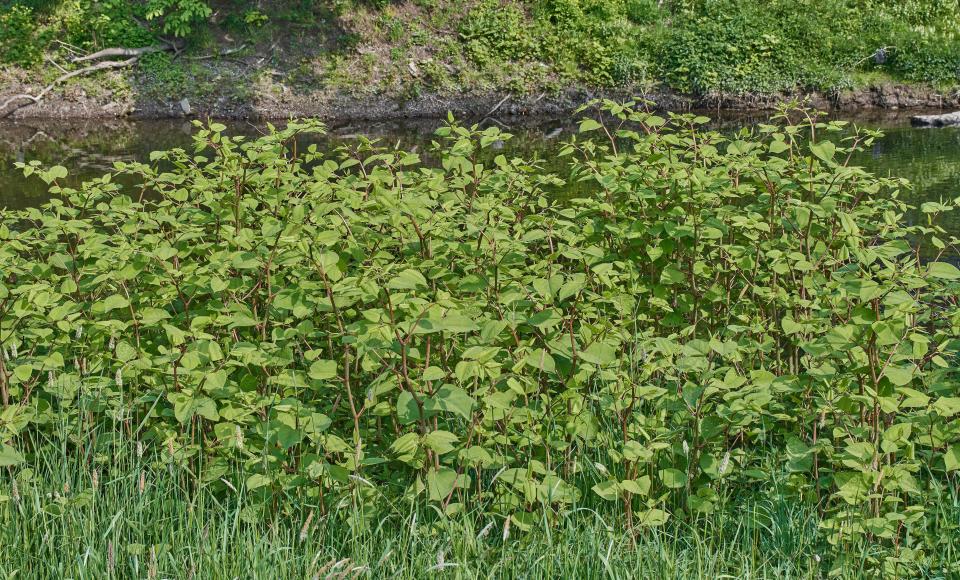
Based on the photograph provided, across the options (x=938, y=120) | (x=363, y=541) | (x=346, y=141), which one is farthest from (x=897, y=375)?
(x=938, y=120)

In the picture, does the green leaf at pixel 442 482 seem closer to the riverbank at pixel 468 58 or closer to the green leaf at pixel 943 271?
the green leaf at pixel 943 271

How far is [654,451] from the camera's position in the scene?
312 centimetres

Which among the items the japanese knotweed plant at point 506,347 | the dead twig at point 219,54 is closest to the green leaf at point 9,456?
the japanese knotweed plant at point 506,347

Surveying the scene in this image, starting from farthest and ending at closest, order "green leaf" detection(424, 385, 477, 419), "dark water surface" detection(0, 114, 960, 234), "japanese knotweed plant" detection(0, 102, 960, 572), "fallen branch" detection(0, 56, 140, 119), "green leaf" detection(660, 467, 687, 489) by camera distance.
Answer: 1. "fallen branch" detection(0, 56, 140, 119)
2. "dark water surface" detection(0, 114, 960, 234)
3. "green leaf" detection(660, 467, 687, 489)
4. "japanese knotweed plant" detection(0, 102, 960, 572)
5. "green leaf" detection(424, 385, 477, 419)

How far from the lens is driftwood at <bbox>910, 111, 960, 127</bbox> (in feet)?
41.6

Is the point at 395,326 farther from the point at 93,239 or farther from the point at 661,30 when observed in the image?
the point at 661,30

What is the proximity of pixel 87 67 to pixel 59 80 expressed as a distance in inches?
19.0

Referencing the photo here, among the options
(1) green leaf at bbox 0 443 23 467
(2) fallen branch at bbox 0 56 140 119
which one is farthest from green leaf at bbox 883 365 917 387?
(2) fallen branch at bbox 0 56 140 119

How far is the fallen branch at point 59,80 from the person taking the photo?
50.7ft

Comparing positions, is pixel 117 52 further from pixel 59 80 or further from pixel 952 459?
pixel 952 459

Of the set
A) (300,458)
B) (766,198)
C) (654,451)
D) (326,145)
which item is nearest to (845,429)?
(654,451)

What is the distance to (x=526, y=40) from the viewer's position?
52.3ft

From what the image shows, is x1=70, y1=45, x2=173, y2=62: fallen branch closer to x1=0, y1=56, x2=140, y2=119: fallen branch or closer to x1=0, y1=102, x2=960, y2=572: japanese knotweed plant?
x1=0, y1=56, x2=140, y2=119: fallen branch

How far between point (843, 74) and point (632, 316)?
41.4 ft
